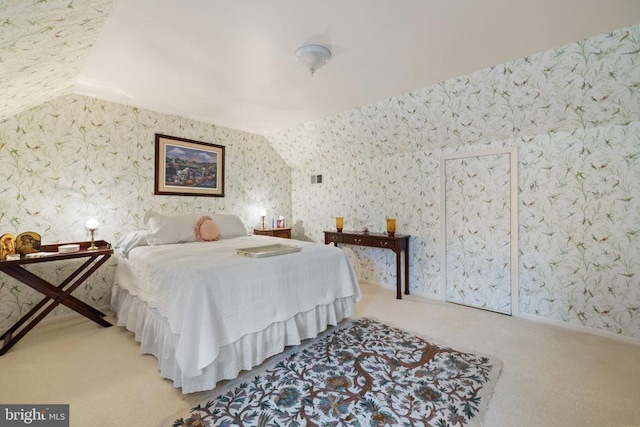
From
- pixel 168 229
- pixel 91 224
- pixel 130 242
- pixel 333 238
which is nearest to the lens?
pixel 91 224

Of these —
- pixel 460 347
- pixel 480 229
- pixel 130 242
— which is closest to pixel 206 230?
pixel 130 242

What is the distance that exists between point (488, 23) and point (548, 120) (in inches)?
53.0

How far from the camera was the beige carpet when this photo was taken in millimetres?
1569

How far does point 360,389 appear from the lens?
5.80 ft

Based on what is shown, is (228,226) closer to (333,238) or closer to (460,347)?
(333,238)

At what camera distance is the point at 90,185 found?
3029 millimetres

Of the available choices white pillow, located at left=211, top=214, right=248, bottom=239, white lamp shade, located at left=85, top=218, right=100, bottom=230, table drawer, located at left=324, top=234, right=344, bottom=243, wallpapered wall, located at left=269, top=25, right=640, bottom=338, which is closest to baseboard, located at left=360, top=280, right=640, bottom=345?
wallpapered wall, located at left=269, top=25, right=640, bottom=338

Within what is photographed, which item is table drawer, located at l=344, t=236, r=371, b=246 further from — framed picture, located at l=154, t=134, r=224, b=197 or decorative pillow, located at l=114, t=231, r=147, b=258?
decorative pillow, located at l=114, t=231, r=147, b=258

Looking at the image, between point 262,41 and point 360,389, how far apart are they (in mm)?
2471

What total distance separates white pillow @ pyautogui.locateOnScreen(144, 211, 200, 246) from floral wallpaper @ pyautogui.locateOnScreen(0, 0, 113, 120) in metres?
1.41

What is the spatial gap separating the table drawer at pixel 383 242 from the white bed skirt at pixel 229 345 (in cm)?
99

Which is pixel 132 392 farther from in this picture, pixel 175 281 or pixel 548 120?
pixel 548 120

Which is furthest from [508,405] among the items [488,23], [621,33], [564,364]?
[621,33]

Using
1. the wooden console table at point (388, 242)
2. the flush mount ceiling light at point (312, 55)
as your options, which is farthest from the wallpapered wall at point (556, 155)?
the flush mount ceiling light at point (312, 55)
